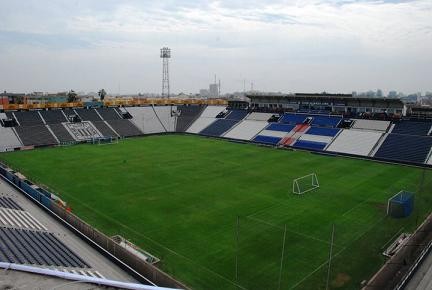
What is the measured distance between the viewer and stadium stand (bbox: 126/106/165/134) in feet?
248

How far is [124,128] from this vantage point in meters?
72.3

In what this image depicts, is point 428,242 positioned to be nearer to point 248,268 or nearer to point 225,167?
point 248,268

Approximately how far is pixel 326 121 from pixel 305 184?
105ft

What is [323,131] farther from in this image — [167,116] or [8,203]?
[8,203]

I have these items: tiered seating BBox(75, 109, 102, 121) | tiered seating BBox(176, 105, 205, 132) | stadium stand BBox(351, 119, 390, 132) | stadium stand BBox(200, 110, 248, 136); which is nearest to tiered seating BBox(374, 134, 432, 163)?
stadium stand BBox(351, 119, 390, 132)

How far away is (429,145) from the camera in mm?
49781

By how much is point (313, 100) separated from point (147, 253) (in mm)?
56273

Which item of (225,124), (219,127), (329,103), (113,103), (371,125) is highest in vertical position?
(113,103)

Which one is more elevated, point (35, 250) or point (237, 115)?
point (237, 115)

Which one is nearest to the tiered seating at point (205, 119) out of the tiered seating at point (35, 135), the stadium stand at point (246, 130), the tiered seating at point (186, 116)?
the tiered seating at point (186, 116)

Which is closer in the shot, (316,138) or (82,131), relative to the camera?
(316,138)

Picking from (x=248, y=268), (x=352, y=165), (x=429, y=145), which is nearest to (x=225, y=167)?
(x=352, y=165)

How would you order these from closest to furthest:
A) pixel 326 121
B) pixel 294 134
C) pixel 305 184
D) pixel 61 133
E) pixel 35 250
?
pixel 35 250 < pixel 305 184 < pixel 294 134 < pixel 61 133 < pixel 326 121

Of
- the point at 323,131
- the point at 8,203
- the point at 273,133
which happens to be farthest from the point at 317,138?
the point at 8,203
